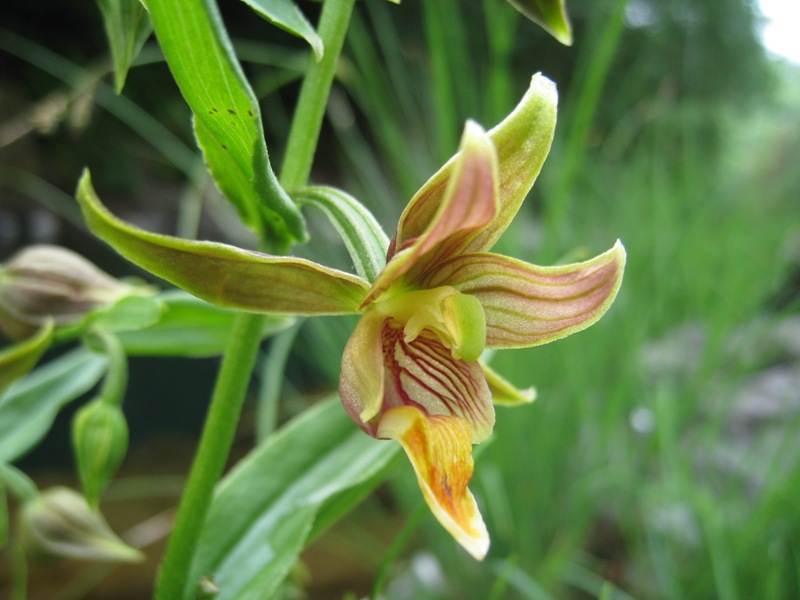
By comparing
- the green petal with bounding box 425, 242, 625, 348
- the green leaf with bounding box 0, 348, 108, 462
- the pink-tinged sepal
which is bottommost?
the pink-tinged sepal

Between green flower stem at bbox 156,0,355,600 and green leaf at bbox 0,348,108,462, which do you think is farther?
green leaf at bbox 0,348,108,462

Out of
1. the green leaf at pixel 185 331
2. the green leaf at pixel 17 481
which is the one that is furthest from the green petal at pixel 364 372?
the green leaf at pixel 17 481

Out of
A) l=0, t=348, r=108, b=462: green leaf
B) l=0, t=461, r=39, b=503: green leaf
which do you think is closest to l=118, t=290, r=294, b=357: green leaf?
l=0, t=348, r=108, b=462: green leaf

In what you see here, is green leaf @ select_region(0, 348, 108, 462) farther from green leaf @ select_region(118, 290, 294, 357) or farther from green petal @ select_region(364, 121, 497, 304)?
green petal @ select_region(364, 121, 497, 304)

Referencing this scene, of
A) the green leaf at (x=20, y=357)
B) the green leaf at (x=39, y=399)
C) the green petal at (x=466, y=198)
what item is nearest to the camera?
the green petal at (x=466, y=198)

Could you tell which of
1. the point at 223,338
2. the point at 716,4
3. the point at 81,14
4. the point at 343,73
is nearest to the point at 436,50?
the point at 343,73

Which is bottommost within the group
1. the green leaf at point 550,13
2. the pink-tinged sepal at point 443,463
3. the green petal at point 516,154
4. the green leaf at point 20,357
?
the pink-tinged sepal at point 443,463

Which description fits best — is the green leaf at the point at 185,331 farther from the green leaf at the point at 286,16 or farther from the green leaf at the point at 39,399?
the green leaf at the point at 286,16

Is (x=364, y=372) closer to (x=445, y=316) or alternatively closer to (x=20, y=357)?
(x=445, y=316)
